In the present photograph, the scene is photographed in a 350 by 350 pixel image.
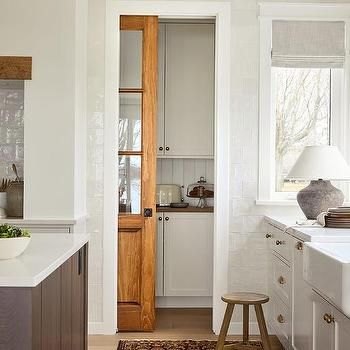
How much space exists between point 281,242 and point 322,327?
132 cm

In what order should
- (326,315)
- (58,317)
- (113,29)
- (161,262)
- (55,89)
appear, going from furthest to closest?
(161,262)
(113,29)
(55,89)
(326,315)
(58,317)

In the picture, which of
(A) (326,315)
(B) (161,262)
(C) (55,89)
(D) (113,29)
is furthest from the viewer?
(B) (161,262)

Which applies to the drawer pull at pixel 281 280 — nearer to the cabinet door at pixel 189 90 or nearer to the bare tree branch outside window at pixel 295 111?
the bare tree branch outside window at pixel 295 111

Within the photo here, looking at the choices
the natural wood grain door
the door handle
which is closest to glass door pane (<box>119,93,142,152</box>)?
the natural wood grain door

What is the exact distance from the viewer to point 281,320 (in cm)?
427

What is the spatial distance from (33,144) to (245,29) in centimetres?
178

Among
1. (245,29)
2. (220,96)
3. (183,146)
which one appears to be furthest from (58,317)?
(183,146)

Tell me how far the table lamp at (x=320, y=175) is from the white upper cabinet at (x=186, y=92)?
1790 millimetres

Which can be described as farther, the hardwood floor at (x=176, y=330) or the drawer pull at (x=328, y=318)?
the hardwood floor at (x=176, y=330)

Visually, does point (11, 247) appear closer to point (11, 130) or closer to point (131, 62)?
point (11, 130)

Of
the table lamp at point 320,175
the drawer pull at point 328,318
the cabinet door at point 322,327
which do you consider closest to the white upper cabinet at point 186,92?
the table lamp at point 320,175

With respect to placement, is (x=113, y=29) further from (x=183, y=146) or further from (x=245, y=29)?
(x=183, y=146)

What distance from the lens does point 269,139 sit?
496 cm

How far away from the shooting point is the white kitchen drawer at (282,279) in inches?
159
